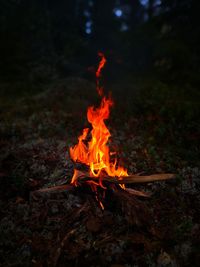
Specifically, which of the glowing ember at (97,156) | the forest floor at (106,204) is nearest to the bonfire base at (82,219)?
the forest floor at (106,204)

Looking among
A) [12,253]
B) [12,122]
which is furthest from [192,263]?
[12,122]

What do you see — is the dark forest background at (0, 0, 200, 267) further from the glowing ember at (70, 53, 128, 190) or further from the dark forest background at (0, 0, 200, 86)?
the glowing ember at (70, 53, 128, 190)

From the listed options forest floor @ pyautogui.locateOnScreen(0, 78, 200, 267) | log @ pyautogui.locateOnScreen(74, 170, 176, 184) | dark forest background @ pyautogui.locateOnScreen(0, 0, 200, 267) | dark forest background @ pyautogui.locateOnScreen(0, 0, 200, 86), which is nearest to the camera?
forest floor @ pyautogui.locateOnScreen(0, 78, 200, 267)

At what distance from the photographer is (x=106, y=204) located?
6.18 meters

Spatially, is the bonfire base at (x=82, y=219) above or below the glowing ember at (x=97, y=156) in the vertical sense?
below

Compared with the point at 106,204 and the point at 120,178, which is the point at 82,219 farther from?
the point at 120,178

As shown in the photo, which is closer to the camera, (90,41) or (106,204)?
(106,204)

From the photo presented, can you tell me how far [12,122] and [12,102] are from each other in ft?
10.2

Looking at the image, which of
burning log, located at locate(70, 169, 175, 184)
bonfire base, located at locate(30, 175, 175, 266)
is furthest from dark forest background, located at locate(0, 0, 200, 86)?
bonfire base, located at locate(30, 175, 175, 266)

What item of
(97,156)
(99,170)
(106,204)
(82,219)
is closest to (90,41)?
(97,156)

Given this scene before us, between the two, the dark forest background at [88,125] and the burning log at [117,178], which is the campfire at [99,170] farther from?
the dark forest background at [88,125]

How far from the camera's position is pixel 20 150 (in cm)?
887

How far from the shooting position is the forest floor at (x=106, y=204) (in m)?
5.03

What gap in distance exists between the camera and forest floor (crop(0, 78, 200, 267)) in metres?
5.03
